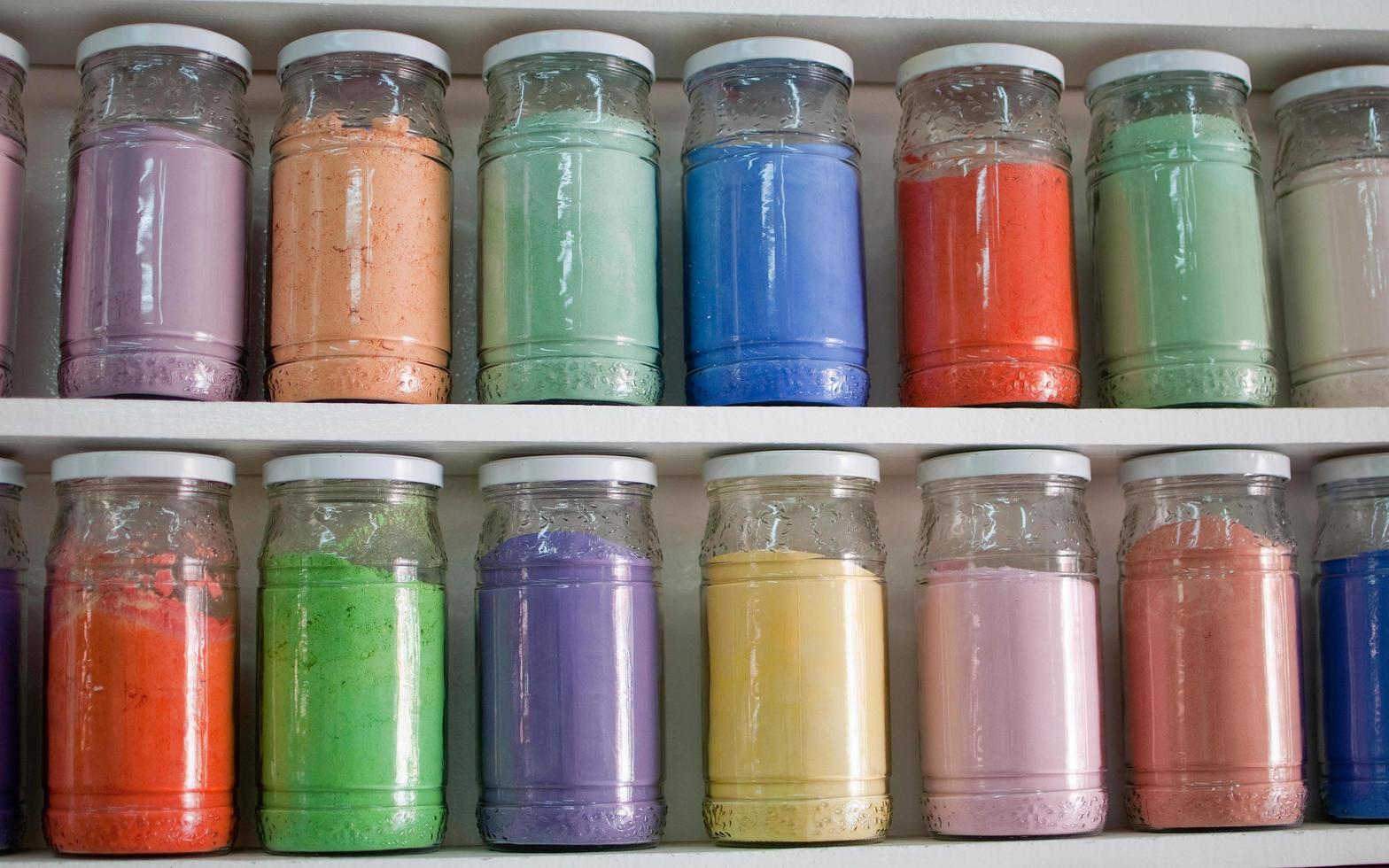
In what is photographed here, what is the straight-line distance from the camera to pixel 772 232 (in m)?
1.13

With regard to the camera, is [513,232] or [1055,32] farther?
[1055,32]

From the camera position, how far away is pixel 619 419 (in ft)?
3.66

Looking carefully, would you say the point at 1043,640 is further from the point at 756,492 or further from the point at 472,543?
the point at 472,543

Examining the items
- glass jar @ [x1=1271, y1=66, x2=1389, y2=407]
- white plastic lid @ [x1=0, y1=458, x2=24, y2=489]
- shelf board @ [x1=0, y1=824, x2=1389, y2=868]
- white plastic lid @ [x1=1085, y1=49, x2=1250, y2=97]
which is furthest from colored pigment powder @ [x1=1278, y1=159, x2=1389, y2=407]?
white plastic lid @ [x1=0, y1=458, x2=24, y2=489]

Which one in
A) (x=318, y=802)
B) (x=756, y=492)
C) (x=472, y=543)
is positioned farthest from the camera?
(x=472, y=543)

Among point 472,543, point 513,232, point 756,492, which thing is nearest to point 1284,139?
point 756,492

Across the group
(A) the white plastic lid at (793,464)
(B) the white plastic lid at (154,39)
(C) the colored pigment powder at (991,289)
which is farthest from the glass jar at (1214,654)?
(B) the white plastic lid at (154,39)

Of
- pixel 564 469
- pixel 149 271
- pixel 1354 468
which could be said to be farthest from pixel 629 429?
pixel 1354 468

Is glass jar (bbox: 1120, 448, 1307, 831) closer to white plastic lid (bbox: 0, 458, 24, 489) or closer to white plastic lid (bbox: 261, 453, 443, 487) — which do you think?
white plastic lid (bbox: 261, 453, 443, 487)

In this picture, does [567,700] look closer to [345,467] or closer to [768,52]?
[345,467]

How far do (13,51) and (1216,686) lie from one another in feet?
3.45

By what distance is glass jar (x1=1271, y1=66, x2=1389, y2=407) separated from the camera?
3.91ft

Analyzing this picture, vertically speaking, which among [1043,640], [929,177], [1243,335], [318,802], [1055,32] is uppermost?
[1055,32]

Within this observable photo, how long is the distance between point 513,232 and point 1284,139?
674mm
